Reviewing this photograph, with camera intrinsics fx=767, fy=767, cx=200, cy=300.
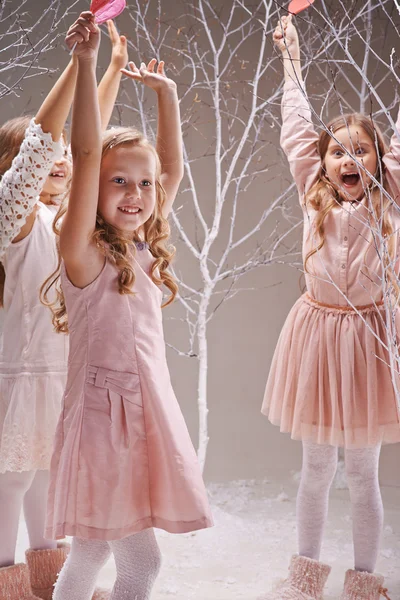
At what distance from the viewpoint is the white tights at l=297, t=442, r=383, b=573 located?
2.28 m

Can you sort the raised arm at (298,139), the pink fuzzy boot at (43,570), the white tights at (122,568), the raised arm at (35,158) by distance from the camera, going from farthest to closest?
the raised arm at (298,139) → the pink fuzzy boot at (43,570) → the raised arm at (35,158) → the white tights at (122,568)

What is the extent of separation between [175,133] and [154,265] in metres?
0.39

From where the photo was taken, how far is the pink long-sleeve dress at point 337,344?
7.43 feet

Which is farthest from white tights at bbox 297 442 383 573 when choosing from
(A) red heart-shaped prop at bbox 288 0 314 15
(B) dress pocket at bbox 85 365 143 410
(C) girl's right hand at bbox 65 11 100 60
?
(C) girl's right hand at bbox 65 11 100 60

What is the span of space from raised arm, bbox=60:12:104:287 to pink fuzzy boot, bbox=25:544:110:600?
1003 millimetres

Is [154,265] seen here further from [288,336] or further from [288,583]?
[288,583]

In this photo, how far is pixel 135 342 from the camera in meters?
1.69

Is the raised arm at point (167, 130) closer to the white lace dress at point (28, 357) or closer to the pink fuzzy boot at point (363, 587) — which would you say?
the white lace dress at point (28, 357)

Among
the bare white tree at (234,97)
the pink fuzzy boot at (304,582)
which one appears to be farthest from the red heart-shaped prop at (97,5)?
the bare white tree at (234,97)

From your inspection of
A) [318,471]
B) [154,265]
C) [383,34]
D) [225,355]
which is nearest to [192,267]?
[225,355]

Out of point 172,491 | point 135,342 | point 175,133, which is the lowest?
point 172,491

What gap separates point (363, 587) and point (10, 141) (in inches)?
64.6

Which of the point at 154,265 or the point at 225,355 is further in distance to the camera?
the point at 225,355

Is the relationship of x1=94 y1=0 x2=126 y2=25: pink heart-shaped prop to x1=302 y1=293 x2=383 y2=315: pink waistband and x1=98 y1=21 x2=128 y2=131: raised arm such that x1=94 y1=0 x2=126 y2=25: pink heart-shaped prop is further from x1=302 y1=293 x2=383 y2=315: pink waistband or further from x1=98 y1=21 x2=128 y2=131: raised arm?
x1=302 y1=293 x2=383 y2=315: pink waistband
